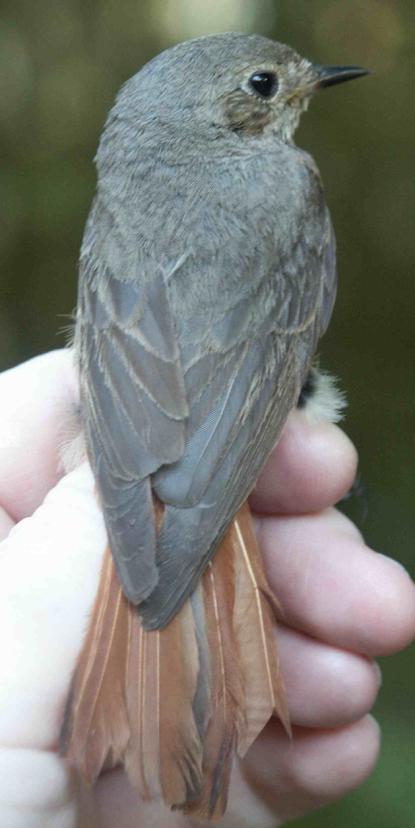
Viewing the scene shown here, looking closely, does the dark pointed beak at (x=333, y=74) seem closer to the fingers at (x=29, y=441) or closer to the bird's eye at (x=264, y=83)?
the bird's eye at (x=264, y=83)

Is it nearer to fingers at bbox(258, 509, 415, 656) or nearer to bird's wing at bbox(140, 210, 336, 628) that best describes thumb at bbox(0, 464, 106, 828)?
bird's wing at bbox(140, 210, 336, 628)

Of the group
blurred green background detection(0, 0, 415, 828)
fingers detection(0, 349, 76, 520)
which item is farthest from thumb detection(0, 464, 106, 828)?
blurred green background detection(0, 0, 415, 828)

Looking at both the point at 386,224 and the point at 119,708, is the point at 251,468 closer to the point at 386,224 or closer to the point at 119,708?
Answer: the point at 119,708

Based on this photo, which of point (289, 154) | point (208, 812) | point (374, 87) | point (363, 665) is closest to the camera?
point (208, 812)

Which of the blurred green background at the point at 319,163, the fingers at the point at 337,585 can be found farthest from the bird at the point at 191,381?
the blurred green background at the point at 319,163

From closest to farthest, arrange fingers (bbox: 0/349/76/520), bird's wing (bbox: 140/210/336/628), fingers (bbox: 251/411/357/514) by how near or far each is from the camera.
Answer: bird's wing (bbox: 140/210/336/628), fingers (bbox: 251/411/357/514), fingers (bbox: 0/349/76/520)

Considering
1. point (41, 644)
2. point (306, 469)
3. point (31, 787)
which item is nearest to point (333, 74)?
point (306, 469)

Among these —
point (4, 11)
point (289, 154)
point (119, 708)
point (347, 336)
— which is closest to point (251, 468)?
point (119, 708)
